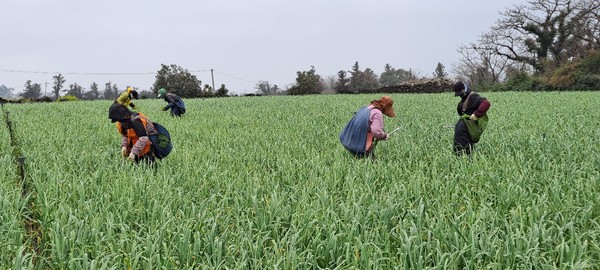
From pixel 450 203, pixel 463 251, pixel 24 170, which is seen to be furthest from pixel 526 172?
pixel 24 170

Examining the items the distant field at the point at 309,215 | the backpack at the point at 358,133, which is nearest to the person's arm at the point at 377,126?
the backpack at the point at 358,133

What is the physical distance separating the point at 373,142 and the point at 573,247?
3.64 meters

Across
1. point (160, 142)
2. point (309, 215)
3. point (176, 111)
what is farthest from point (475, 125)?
point (176, 111)

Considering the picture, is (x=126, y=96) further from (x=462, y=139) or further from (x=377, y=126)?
(x=462, y=139)

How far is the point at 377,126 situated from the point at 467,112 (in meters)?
1.67

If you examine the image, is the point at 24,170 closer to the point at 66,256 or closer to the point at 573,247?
the point at 66,256

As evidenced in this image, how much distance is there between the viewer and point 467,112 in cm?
601

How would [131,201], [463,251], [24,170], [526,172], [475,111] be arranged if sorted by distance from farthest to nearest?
[475,111] < [24,170] < [526,172] < [131,201] < [463,251]

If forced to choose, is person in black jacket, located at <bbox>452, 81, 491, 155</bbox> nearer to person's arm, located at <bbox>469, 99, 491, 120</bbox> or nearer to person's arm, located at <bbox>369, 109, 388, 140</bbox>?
person's arm, located at <bbox>469, 99, 491, 120</bbox>

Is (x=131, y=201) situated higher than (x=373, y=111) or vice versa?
(x=373, y=111)

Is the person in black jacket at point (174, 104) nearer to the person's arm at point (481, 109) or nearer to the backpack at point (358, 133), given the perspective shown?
the backpack at point (358, 133)

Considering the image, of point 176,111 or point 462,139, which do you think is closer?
point 462,139

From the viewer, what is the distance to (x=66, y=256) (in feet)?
8.53

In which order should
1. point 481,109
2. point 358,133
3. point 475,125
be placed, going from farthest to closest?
point 475,125, point 481,109, point 358,133
